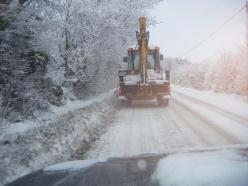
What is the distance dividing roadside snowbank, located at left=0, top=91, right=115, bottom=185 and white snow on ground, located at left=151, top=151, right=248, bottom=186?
121 inches

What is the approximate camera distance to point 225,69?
2605cm

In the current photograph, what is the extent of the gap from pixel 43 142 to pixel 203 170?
5.53m

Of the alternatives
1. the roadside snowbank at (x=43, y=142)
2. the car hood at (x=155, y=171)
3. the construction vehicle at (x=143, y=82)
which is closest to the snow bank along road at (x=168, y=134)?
the roadside snowbank at (x=43, y=142)

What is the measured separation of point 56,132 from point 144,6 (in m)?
16.2

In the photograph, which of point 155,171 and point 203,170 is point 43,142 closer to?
point 155,171

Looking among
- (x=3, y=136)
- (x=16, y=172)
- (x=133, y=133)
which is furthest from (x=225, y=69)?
(x=16, y=172)

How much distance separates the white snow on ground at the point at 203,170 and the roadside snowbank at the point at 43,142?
308 cm

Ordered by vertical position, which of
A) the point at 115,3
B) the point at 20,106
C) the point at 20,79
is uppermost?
the point at 115,3

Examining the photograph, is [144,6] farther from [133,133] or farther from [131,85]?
[133,133]

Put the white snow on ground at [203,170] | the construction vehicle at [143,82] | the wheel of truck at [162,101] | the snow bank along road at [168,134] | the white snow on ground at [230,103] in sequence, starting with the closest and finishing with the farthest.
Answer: the white snow on ground at [203,170] < the snow bank along road at [168,134] < the white snow on ground at [230,103] < the construction vehicle at [143,82] < the wheel of truck at [162,101]

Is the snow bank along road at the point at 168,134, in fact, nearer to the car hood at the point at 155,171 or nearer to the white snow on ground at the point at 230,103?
the white snow on ground at the point at 230,103

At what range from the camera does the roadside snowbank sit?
5870 mm

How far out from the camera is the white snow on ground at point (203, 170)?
7.82ft

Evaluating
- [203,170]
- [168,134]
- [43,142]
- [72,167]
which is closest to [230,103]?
[168,134]
